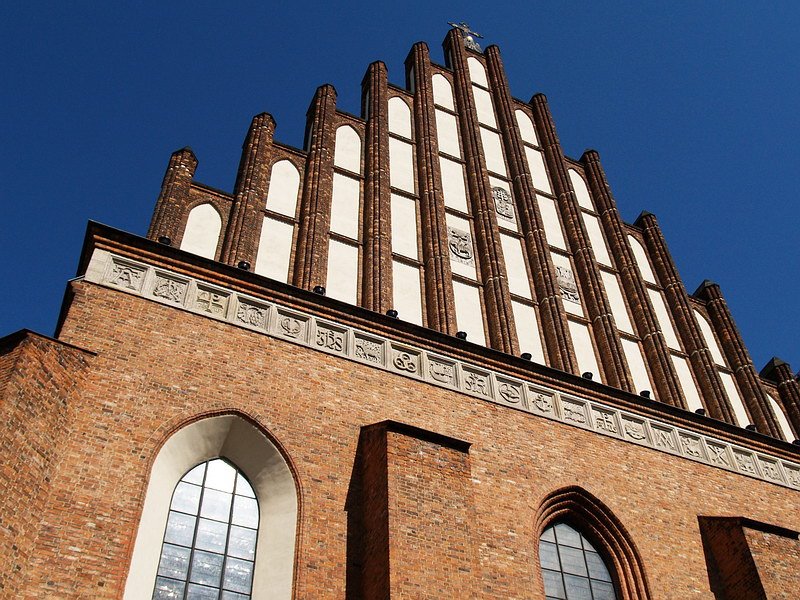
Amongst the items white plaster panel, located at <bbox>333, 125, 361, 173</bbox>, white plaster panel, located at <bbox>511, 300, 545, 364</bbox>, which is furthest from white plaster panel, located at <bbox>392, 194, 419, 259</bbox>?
white plaster panel, located at <bbox>511, 300, 545, 364</bbox>

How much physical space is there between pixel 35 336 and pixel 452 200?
7761 millimetres

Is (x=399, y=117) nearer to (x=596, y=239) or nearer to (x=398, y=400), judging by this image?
(x=596, y=239)

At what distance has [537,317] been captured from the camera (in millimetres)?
12742

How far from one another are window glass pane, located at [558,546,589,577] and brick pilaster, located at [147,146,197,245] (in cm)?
614

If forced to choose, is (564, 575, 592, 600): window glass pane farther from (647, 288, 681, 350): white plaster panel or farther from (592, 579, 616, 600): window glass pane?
(647, 288, 681, 350): white plaster panel

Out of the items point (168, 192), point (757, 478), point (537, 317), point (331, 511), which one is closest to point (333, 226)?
point (168, 192)

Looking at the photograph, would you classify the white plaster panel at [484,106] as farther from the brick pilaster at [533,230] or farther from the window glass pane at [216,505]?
the window glass pane at [216,505]

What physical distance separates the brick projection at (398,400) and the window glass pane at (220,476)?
0.44m

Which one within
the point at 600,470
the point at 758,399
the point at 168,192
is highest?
the point at 168,192

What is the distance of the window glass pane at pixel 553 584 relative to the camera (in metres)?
9.22

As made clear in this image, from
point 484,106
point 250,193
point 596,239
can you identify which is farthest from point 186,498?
point 484,106

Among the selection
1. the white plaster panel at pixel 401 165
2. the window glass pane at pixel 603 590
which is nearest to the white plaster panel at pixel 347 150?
the white plaster panel at pixel 401 165

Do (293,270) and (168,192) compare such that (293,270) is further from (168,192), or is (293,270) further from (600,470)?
(600,470)

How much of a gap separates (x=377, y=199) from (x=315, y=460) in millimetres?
5216
